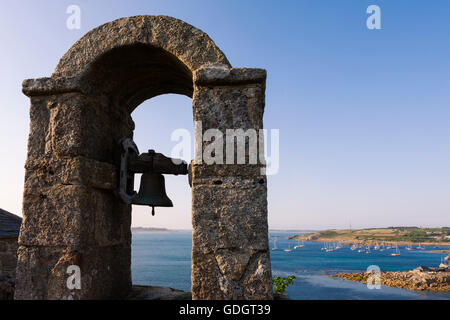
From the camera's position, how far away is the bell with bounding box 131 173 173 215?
3.35m

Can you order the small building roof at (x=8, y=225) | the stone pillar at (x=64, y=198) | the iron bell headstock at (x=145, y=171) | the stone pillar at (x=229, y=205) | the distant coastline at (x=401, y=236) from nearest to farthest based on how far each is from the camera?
1. the stone pillar at (x=229, y=205)
2. the stone pillar at (x=64, y=198)
3. the iron bell headstock at (x=145, y=171)
4. the small building roof at (x=8, y=225)
5. the distant coastline at (x=401, y=236)

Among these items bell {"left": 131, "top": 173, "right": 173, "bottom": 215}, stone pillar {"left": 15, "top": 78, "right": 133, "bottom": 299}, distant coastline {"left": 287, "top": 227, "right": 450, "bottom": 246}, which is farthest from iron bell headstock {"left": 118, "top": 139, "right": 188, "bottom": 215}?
distant coastline {"left": 287, "top": 227, "right": 450, "bottom": 246}

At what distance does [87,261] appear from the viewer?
2.77 metres

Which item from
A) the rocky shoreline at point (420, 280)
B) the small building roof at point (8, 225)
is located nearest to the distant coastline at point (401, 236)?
the rocky shoreline at point (420, 280)

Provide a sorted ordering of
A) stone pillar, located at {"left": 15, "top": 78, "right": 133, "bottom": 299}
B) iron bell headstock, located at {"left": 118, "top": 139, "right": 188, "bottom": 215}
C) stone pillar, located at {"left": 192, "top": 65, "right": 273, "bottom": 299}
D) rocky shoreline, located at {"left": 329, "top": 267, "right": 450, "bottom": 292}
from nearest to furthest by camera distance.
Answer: stone pillar, located at {"left": 192, "top": 65, "right": 273, "bottom": 299}, stone pillar, located at {"left": 15, "top": 78, "right": 133, "bottom": 299}, iron bell headstock, located at {"left": 118, "top": 139, "right": 188, "bottom": 215}, rocky shoreline, located at {"left": 329, "top": 267, "right": 450, "bottom": 292}

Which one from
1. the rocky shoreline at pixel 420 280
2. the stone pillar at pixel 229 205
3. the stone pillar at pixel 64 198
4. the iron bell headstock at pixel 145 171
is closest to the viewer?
the stone pillar at pixel 229 205

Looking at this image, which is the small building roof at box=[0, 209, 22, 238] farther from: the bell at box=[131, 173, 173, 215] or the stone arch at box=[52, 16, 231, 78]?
the stone arch at box=[52, 16, 231, 78]

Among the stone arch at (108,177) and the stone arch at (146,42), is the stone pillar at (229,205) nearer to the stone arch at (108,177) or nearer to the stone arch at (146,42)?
the stone arch at (108,177)

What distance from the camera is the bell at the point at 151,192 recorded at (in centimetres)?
335

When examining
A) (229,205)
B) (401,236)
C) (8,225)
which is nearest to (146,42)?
(229,205)

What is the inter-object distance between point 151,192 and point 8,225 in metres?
7.15

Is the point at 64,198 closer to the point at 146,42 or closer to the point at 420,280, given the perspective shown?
the point at 146,42

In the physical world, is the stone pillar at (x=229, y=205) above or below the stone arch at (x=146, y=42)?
below
